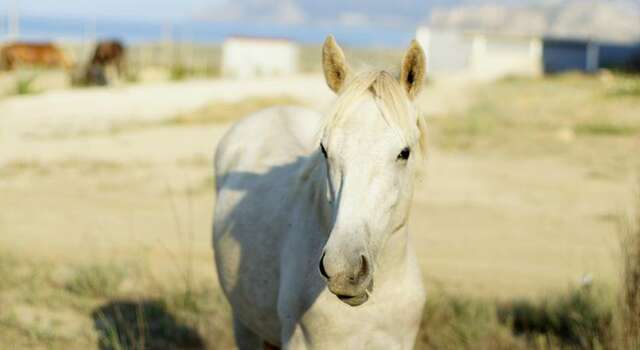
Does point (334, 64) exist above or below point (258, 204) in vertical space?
above

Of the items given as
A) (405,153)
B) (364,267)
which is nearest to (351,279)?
(364,267)

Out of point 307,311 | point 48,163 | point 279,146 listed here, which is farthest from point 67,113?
point 307,311

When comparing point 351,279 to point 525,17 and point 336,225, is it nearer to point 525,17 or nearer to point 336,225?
point 336,225

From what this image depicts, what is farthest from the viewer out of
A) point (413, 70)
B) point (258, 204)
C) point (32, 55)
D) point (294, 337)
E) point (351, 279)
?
point (32, 55)

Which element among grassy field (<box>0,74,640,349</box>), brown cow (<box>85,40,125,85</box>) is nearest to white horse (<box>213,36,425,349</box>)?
grassy field (<box>0,74,640,349</box>)

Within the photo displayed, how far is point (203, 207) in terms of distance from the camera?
9242 mm

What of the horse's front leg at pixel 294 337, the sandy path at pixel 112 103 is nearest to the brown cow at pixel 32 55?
the sandy path at pixel 112 103

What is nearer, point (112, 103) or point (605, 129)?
point (605, 129)

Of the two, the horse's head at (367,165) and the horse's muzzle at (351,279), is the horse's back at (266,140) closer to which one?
the horse's head at (367,165)

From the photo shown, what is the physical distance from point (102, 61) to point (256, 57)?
1366 cm

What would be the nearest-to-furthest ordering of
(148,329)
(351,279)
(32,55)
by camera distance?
(351,279) → (148,329) → (32,55)

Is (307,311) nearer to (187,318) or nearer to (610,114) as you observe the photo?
(187,318)

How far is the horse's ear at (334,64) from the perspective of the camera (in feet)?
9.59

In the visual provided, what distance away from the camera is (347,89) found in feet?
9.03
